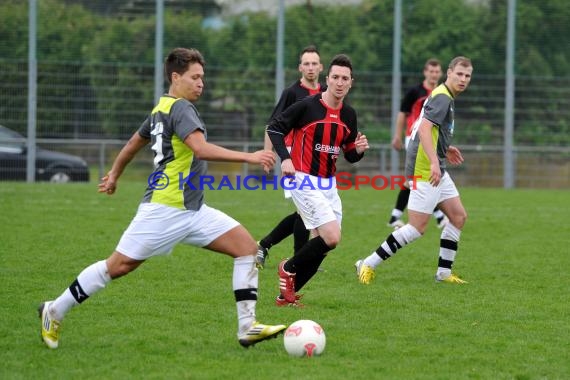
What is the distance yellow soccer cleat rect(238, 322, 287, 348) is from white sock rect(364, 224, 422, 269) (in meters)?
3.09

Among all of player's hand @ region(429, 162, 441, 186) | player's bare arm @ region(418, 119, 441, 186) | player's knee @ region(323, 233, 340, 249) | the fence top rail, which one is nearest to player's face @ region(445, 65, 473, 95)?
player's bare arm @ region(418, 119, 441, 186)

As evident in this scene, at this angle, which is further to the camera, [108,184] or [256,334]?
[108,184]

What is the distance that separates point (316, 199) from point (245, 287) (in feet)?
5.29

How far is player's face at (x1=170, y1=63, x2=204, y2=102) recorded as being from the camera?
6121mm

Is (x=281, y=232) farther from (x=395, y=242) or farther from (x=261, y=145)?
(x=261, y=145)

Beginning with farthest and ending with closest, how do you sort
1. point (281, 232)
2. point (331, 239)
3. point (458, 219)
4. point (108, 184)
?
point (281, 232) < point (458, 219) < point (331, 239) < point (108, 184)

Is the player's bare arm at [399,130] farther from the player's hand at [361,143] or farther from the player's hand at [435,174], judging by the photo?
the player's hand at [361,143]

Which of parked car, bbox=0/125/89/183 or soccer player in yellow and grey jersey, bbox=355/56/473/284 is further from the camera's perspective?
parked car, bbox=0/125/89/183

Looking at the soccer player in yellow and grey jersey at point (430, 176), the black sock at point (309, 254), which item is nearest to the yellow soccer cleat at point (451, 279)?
the soccer player in yellow and grey jersey at point (430, 176)

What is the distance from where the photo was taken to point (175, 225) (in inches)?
238

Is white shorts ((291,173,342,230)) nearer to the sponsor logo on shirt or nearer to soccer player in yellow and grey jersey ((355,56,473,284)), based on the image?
the sponsor logo on shirt

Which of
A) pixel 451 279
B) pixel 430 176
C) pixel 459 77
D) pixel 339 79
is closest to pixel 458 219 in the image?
pixel 451 279

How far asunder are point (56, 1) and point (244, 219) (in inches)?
479

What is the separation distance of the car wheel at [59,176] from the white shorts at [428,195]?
16.2 meters
